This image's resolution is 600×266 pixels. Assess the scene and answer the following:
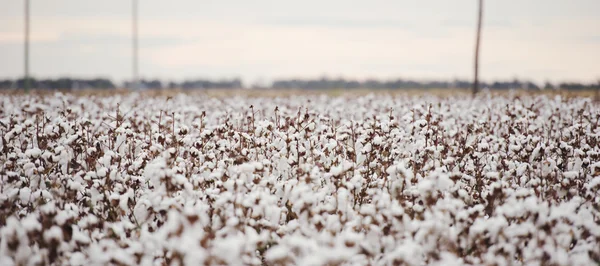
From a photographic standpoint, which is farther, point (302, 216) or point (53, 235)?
point (302, 216)

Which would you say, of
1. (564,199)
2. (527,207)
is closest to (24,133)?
(527,207)

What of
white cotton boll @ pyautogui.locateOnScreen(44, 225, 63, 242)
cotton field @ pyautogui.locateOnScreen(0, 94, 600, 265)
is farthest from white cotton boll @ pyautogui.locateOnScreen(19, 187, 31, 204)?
white cotton boll @ pyautogui.locateOnScreen(44, 225, 63, 242)

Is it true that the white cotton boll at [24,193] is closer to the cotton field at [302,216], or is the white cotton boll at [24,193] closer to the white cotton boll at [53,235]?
the cotton field at [302,216]

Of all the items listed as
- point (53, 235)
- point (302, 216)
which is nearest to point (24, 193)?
point (53, 235)

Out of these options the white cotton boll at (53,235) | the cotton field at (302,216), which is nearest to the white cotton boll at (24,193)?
the cotton field at (302,216)

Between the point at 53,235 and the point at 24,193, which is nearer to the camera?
the point at 53,235

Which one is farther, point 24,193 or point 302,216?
point 24,193

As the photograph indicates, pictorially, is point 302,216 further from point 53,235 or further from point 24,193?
point 24,193

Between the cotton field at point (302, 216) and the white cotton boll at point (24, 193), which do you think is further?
the white cotton boll at point (24, 193)

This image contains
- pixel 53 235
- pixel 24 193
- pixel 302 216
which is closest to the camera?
pixel 53 235

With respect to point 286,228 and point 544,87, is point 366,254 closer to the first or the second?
point 286,228

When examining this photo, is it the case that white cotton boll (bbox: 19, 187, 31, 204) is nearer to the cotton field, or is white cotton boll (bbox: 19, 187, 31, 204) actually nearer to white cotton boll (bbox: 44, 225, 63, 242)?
the cotton field

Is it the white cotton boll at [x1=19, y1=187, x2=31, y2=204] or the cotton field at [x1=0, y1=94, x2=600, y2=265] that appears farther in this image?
the white cotton boll at [x1=19, y1=187, x2=31, y2=204]

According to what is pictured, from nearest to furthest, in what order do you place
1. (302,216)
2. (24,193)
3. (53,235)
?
(53,235) → (302,216) → (24,193)
